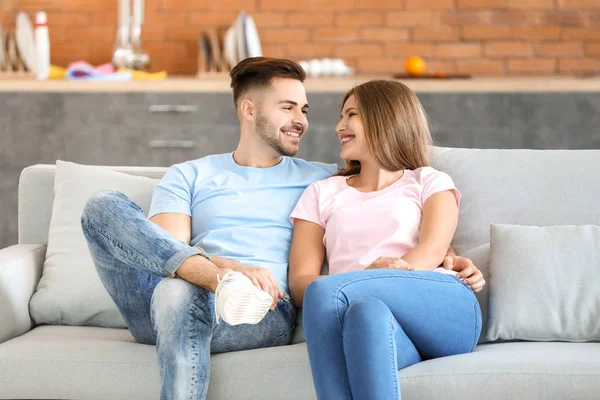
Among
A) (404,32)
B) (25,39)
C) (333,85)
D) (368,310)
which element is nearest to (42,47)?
(25,39)

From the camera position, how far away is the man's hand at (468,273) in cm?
206

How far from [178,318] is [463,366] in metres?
0.63

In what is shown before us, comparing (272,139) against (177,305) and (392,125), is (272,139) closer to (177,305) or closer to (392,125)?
(392,125)

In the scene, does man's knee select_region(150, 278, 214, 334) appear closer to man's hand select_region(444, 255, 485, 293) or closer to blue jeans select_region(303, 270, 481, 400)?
blue jeans select_region(303, 270, 481, 400)

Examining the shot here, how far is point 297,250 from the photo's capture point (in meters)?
2.30

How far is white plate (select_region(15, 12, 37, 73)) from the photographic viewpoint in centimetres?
484

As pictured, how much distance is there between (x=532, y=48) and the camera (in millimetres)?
4816

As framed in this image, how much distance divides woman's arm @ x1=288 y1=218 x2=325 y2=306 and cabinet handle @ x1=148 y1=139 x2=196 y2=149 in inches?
89.9

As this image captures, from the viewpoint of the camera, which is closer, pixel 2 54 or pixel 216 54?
pixel 216 54

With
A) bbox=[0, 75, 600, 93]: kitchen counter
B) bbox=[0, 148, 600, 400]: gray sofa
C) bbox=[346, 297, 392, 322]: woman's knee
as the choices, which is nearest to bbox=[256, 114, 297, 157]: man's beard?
bbox=[0, 148, 600, 400]: gray sofa

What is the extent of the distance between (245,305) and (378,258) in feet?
1.27

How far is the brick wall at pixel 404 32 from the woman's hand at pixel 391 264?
299cm

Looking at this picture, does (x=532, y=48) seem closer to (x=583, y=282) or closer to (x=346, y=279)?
(x=583, y=282)

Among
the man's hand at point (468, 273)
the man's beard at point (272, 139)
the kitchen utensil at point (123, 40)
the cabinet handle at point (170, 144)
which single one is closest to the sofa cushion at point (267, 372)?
the man's hand at point (468, 273)
